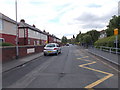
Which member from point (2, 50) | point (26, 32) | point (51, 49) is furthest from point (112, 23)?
point (2, 50)

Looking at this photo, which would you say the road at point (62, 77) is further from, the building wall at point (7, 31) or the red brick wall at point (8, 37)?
the red brick wall at point (8, 37)

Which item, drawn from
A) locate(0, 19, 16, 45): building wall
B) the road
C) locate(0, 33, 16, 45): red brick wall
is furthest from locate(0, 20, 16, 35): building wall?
the road

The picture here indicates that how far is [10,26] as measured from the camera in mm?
24688

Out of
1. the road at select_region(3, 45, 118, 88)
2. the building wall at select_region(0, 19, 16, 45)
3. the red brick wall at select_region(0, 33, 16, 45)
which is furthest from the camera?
the red brick wall at select_region(0, 33, 16, 45)

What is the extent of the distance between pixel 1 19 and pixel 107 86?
69.0 ft

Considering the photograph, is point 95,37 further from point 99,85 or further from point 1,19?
point 99,85

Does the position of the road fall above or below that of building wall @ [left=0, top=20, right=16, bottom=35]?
below

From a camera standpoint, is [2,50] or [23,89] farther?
[2,50]

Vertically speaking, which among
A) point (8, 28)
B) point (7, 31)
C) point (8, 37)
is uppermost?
point (8, 28)

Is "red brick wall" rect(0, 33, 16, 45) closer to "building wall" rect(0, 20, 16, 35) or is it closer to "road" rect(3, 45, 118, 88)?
"building wall" rect(0, 20, 16, 35)

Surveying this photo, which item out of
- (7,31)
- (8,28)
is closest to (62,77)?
(7,31)

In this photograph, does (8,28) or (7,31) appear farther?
(8,28)

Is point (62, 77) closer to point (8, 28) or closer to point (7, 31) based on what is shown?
point (7, 31)

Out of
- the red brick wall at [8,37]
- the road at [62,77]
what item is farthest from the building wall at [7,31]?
the road at [62,77]
